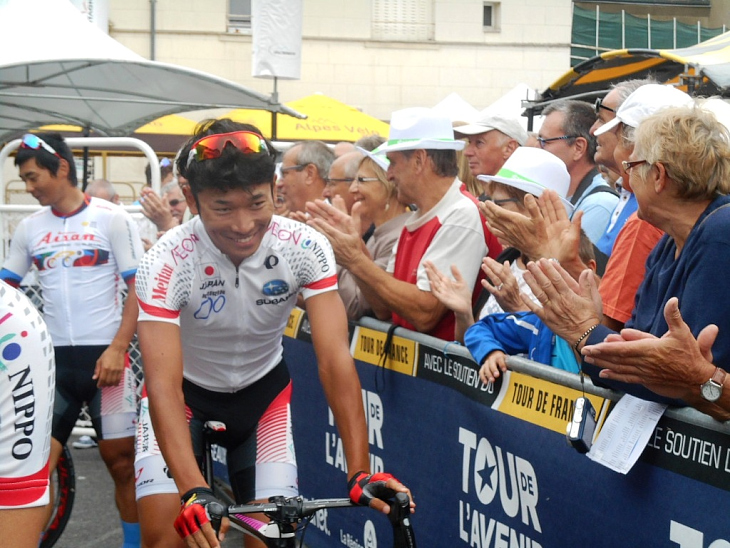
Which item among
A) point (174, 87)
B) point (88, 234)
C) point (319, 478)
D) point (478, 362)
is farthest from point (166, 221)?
point (478, 362)

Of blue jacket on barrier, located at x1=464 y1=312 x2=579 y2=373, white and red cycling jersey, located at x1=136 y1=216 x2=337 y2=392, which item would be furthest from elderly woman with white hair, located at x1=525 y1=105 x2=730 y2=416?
white and red cycling jersey, located at x1=136 y1=216 x2=337 y2=392

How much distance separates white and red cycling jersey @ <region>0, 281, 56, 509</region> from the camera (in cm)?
221

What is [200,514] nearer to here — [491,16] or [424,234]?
[424,234]

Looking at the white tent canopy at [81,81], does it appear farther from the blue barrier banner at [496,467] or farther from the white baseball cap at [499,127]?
the blue barrier banner at [496,467]

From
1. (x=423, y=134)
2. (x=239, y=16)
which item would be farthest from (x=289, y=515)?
(x=239, y=16)

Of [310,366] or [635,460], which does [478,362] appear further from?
[310,366]

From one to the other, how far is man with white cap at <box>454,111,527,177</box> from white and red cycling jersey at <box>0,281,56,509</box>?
435cm

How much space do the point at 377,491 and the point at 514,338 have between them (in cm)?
139

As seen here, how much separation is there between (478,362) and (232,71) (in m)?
23.6

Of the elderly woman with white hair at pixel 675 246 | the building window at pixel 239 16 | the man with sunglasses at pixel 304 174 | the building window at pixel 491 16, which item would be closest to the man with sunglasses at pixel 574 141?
the man with sunglasses at pixel 304 174

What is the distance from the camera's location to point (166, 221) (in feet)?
25.0

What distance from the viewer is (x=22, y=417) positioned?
223cm

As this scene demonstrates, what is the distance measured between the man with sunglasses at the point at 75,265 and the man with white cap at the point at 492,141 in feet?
7.10

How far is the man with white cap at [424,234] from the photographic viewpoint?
4789 millimetres
